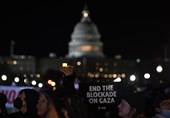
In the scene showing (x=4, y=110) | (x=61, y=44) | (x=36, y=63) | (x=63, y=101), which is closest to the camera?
(x=63, y=101)

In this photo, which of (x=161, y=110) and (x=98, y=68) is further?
(x=98, y=68)

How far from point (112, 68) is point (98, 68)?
3144 millimetres

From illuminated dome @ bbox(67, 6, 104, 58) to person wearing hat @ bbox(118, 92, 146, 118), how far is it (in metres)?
114

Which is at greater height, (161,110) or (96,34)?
(96,34)

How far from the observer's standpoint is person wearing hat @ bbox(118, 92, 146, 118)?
648 cm

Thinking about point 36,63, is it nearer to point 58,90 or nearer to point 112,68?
point 112,68

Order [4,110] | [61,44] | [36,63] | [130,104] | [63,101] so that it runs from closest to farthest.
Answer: [63,101] < [4,110] < [130,104] < [36,63] < [61,44]

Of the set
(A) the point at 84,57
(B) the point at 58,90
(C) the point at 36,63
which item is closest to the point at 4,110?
(B) the point at 58,90

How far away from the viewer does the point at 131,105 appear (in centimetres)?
677

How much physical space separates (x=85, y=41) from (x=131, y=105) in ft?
377

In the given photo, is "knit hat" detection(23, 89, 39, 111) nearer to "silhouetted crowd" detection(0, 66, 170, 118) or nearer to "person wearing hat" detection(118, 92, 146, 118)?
"silhouetted crowd" detection(0, 66, 170, 118)

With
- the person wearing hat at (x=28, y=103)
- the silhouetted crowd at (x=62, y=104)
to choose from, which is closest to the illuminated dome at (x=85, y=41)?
the silhouetted crowd at (x=62, y=104)

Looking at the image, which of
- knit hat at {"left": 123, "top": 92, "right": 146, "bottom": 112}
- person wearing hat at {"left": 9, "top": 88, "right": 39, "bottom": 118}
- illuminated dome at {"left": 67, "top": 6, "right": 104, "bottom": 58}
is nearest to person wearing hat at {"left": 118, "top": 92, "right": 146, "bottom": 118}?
knit hat at {"left": 123, "top": 92, "right": 146, "bottom": 112}

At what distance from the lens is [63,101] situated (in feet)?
18.8
